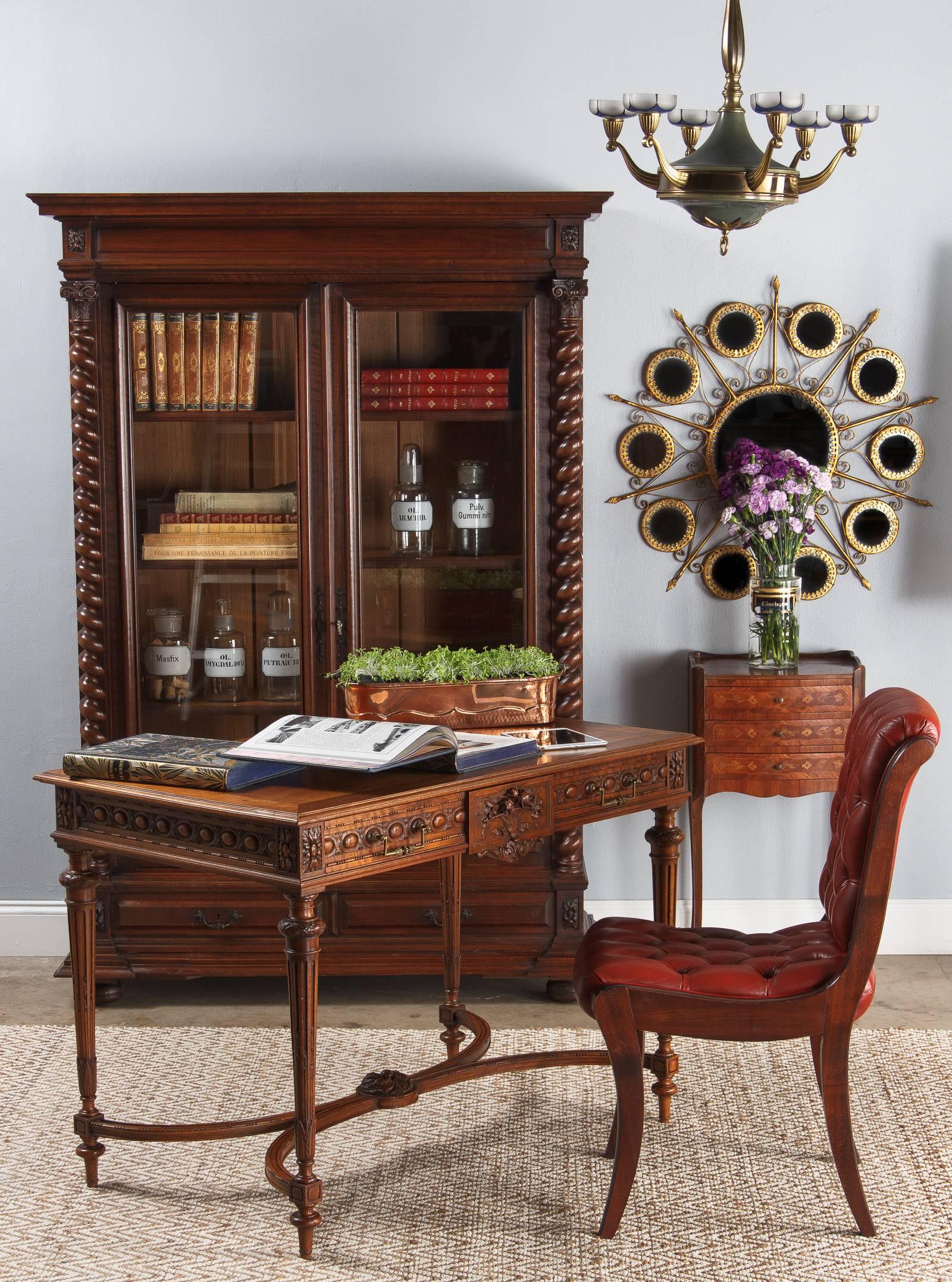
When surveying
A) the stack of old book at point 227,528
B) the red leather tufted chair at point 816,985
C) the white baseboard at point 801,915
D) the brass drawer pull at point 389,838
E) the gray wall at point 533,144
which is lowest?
the white baseboard at point 801,915

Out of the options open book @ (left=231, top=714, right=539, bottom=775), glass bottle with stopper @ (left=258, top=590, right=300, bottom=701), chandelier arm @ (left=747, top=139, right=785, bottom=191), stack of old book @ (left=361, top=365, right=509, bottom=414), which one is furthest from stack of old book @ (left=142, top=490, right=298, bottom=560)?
chandelier arm @ (left=747, top=139, right=785, bottom=191)

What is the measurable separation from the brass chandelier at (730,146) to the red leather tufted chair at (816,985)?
0.95 metres

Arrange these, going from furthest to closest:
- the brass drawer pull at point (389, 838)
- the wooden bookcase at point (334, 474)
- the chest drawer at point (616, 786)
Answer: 1. the wooden bookcase at point (334, 474)
2. the chest drawer at point (616, 786)
3. the brass drawer pull at point (389, 838)

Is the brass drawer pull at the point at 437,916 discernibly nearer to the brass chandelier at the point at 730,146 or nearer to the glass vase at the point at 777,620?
the glass vase at the point at 777,620

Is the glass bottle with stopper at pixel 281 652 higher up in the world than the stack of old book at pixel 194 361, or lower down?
lower down

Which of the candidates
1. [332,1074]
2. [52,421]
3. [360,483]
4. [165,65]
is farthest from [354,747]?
[165,65]

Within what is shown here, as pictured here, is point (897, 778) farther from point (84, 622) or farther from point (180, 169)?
point (180, 169)

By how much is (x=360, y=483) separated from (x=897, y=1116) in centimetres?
213

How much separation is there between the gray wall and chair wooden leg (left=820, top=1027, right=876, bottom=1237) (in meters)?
1.92

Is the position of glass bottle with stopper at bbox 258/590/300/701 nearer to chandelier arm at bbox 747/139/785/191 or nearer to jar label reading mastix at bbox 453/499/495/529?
jar label reading mastix at bbox 453/499/495/529

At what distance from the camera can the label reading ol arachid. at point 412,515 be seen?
3688mm

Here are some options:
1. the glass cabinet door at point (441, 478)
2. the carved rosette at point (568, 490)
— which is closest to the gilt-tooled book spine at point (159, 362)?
the glass cabinet door at point (441, 478)

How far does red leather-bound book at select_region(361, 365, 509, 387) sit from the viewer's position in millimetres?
3631

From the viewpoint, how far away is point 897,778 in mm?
2307
